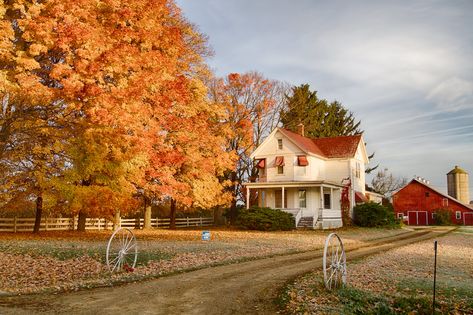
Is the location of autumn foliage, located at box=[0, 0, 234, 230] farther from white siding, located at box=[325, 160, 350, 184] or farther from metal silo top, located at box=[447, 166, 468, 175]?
metal silo top, located at box=[447, 166, 468, 175]

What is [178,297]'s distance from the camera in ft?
31.0

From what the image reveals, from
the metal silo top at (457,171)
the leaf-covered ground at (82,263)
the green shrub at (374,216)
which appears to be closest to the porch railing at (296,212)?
the green shrub at (374,216)

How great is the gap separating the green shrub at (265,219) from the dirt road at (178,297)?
22.1 meters

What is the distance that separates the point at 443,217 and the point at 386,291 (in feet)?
173

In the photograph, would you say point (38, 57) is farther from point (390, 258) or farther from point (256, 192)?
point (256, 192)

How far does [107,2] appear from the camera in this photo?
17.7 m

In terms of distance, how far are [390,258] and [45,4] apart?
55.0 ft

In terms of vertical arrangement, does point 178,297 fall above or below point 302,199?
below

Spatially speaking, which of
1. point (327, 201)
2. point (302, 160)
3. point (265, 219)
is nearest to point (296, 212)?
point (265, 219)

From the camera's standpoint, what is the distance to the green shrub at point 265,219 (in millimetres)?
35125

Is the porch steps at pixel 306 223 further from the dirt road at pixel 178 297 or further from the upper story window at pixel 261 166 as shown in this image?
the dirt road at pixel 178 297

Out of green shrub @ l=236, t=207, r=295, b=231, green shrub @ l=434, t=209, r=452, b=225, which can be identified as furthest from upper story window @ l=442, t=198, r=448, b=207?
green shrub @ l=236, t=207, r=295, b=231

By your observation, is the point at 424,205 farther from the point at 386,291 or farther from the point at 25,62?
the point at 25,62

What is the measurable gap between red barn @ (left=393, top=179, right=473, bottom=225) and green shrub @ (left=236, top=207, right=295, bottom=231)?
1265 inches
